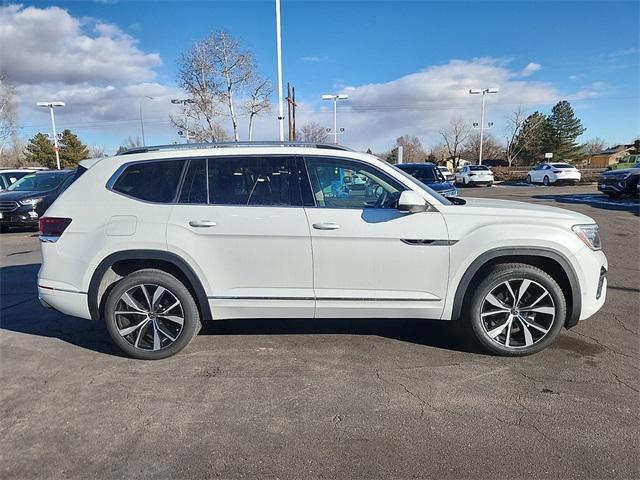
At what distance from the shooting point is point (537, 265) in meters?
3.63

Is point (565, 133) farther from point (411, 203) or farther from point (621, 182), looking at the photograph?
point (411, 203)

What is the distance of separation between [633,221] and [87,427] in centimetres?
1371

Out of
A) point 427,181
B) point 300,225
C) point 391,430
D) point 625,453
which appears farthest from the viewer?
point 427,181

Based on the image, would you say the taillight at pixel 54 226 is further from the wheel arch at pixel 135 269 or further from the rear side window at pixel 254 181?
the rear side window at pixel 254 181

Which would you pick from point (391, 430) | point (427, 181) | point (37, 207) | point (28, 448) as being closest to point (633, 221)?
point (427, 181)

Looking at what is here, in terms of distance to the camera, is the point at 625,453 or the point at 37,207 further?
the point at 37,207

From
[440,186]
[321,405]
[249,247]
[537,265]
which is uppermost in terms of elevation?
[440,186]

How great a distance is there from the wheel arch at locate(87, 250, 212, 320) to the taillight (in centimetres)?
49

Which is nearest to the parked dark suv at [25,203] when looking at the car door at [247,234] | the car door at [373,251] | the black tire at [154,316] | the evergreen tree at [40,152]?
the black tire at [154,316]

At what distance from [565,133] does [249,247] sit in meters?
72.3

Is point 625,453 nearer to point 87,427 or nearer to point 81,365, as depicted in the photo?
point 87,427

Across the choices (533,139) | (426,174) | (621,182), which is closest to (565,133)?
(533,139)

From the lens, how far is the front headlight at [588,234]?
3494 millimetres

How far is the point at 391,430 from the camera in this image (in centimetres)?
264
